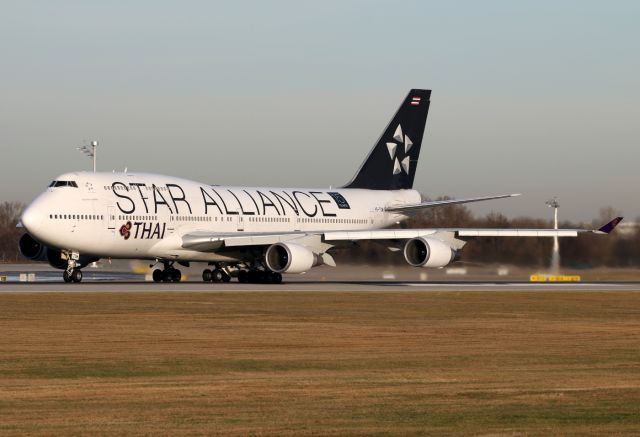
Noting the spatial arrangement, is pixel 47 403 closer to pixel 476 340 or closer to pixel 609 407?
pixel 609 407

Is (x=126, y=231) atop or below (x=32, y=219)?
Answer: below

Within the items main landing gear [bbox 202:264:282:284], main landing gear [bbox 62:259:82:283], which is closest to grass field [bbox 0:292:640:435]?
main landing gear [bbox 62:259:82:283]

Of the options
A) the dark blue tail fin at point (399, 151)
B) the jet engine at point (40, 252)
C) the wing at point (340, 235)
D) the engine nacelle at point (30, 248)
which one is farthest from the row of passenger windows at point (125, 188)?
the dark blue tail fin at point (399, 151)

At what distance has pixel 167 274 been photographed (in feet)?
195

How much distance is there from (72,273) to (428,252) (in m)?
15.7

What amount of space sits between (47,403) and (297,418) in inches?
142

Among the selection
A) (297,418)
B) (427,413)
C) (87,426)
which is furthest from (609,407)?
(87,426)

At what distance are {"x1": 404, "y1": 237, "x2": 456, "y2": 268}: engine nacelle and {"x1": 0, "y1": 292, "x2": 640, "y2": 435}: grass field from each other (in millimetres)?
16429

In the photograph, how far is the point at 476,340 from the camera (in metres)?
27.3

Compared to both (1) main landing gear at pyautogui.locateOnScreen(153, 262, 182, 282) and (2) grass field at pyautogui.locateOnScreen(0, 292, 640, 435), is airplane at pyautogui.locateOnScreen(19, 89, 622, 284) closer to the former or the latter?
(1) main landing gear at pyautogui.locateOnScreen(153, 262, 182, 282)

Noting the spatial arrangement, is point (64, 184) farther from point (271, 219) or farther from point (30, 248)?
point (271, 219)

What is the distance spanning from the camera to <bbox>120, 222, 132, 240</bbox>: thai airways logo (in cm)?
5450

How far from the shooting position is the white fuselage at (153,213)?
5325 centimetres

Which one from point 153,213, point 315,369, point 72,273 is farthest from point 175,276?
point 315,369
